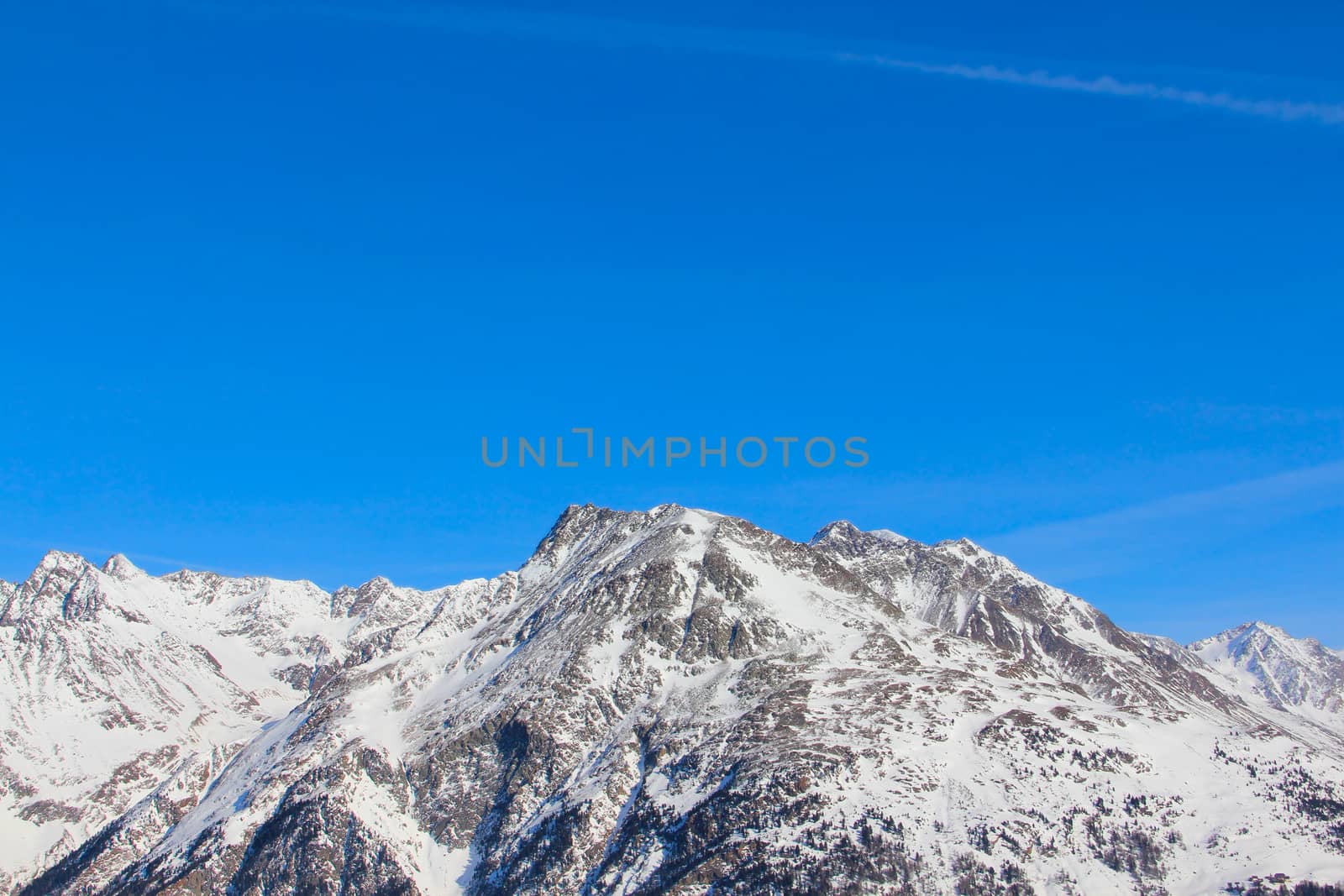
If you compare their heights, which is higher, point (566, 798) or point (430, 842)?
point (566, 798)

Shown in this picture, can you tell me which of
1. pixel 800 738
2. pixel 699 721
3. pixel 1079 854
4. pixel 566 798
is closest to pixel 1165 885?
pixel 1079 854

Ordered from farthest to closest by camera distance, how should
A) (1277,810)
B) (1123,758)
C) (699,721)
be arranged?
1. (699,721)
2. (1123,758)
3. (1277,810)

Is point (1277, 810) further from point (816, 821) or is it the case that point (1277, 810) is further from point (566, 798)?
point (566, 798)

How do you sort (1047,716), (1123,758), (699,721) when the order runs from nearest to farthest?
(1123,758), (1047,716), (699,721)

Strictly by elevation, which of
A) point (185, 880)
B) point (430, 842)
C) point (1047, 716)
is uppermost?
point (1047, 716)

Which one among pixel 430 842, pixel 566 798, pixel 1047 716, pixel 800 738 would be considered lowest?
pixel 430 842

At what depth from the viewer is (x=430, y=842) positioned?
19500 cm

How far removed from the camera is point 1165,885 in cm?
14538

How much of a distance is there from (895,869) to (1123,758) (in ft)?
155

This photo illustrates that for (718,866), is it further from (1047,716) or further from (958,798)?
(1047,716)

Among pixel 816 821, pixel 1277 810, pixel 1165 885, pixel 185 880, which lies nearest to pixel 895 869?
pixel 816 821

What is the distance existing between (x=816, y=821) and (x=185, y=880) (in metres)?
116

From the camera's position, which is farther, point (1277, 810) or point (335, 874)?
point (335, 874)

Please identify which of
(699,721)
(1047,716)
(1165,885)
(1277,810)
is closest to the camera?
(1165,885)
